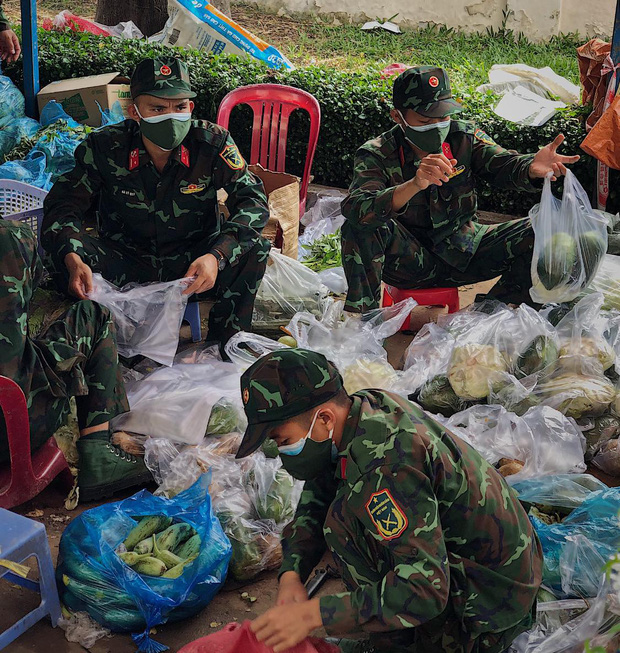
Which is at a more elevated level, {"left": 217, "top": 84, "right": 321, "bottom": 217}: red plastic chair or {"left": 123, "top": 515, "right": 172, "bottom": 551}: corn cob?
{"left": 217, "top": 84, "right": 321, "bottom": 217}: red plastic chair

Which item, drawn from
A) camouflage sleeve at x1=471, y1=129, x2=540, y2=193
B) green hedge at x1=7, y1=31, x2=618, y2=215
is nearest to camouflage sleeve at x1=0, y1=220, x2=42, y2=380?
camouflage sleeve at x1=471, y1=129, x2=540, y2=193

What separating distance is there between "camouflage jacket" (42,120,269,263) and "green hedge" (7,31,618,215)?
1.91 metres

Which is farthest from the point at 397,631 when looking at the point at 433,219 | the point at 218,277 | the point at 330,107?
the point at 330,107

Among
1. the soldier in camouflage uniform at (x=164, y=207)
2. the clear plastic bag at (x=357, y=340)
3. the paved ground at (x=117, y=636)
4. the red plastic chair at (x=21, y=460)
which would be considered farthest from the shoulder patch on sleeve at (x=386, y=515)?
the soldier in camouflage uniform at (x=164, y=207)

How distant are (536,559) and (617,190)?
3.58 meters

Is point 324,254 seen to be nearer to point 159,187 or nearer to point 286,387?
point 159,187

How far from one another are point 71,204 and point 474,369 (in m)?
1.99

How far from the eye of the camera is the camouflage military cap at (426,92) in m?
3.68

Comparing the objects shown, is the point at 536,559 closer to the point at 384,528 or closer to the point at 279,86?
the point at 384,528

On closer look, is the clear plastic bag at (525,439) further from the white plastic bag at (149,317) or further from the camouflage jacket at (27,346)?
the camouflage jacket at (27,346)

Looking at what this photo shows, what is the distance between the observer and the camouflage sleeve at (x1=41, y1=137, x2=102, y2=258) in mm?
3654

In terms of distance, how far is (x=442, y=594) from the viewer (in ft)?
5.77

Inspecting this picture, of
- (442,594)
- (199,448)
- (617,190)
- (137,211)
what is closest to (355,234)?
(137,211)

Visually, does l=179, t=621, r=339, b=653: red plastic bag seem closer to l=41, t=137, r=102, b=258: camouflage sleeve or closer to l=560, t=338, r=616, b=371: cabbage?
l=560, t=338, r=616, b=371: cabbage
